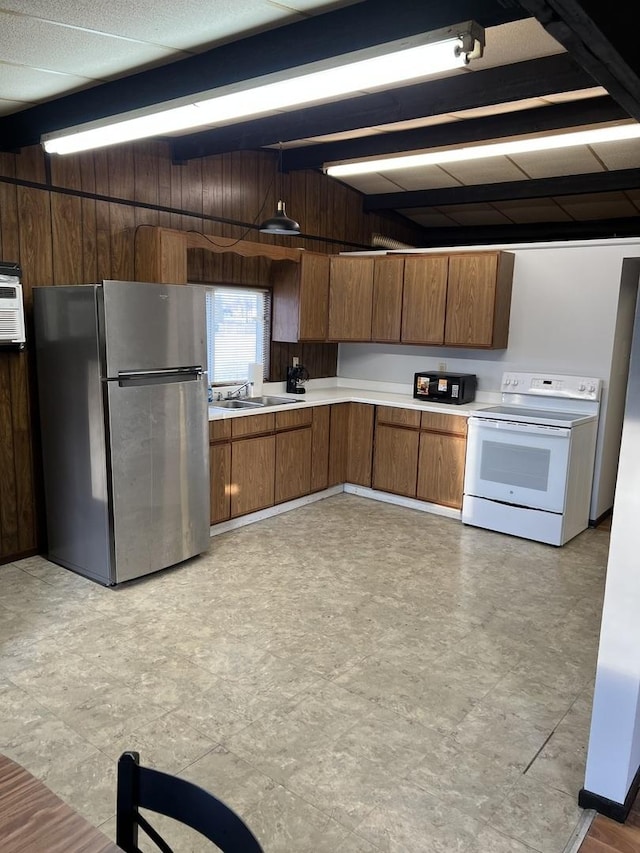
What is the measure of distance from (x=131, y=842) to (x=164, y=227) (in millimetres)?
4231

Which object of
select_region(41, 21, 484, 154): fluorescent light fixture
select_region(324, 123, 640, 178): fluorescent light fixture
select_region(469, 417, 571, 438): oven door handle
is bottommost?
select_region(469, 417, 571, 438): oven door handle

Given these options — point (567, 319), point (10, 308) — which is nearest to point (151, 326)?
point (10, 308)

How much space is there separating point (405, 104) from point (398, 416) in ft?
8.24

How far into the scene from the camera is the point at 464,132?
4293 mm

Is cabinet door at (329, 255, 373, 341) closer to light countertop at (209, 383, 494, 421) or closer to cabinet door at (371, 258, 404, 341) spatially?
cabinet door at (371, 258, 404, 341)

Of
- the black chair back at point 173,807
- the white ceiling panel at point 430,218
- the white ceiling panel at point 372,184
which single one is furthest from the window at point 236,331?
the black chair back at point 173,807

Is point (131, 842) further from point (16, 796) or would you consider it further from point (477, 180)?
point (477, 180)

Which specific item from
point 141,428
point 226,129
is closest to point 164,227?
point 226,129

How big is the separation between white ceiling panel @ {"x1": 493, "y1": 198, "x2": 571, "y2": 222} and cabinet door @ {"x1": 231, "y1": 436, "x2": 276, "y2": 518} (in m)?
3.52

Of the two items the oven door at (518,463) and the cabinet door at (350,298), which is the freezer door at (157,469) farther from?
the cabinet door at (350,298)

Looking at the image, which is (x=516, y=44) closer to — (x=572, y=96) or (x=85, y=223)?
(x=572, y=96)

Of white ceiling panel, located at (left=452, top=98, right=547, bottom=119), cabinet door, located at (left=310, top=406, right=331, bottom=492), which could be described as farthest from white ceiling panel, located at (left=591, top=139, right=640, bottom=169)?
cabinet door, located at (left=310, top=406, right=331, bottom=492)

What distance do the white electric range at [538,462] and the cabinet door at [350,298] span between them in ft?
5.01

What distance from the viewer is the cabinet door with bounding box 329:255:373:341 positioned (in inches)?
230
